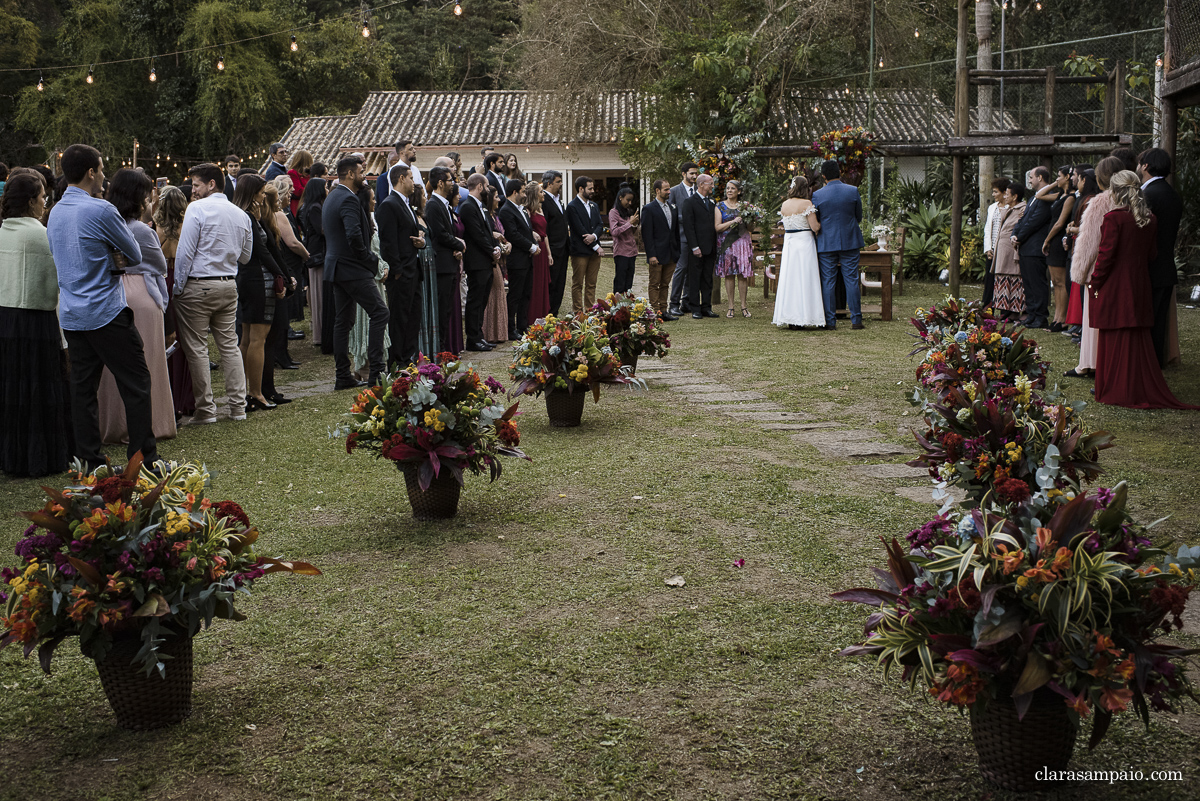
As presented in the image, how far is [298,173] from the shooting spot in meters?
12.3

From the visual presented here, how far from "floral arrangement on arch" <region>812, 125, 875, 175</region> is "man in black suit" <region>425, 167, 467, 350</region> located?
22.0 feet

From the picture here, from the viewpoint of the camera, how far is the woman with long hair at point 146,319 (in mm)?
6840

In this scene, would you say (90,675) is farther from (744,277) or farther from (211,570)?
(744,277)

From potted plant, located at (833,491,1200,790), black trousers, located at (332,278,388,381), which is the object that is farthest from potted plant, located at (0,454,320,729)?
black trousers, located at (332,278,388,381)

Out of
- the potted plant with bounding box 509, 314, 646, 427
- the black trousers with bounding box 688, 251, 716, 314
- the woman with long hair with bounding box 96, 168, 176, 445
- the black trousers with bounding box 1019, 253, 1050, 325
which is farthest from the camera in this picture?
the black trousers with bounding box 688, 251, 716, 314

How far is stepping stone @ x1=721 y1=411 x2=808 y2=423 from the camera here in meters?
7.93

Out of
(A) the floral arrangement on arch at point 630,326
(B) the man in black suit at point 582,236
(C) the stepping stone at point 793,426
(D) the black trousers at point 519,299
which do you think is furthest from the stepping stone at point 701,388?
(B) the man in black suit at point 582,236

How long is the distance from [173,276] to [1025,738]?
744 cm

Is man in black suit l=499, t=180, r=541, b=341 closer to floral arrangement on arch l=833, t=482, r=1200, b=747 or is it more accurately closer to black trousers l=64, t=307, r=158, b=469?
black trousers l=64, t=307, r=158, b=469

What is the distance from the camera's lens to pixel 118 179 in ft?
22.0

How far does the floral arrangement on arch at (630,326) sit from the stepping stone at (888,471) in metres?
2.49

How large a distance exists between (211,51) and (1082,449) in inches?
1299

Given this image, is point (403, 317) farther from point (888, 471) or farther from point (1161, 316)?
point (1161, 316)

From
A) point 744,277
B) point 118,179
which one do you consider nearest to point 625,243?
point 744,277
